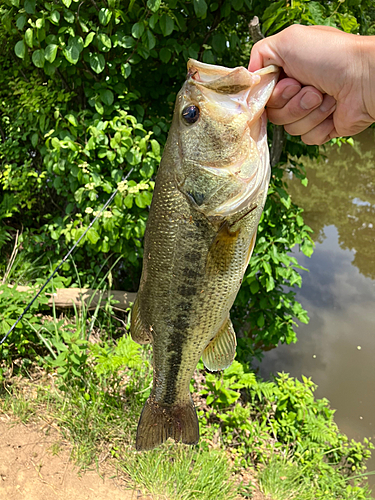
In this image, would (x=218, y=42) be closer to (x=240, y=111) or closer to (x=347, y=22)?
(x=347, y=22)

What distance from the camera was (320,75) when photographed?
1.51 meters

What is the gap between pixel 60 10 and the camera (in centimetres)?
306

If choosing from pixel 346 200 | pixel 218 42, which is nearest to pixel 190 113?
pixel 218 42

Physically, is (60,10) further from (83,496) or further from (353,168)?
(353,168)

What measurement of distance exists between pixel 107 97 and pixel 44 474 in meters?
3.30

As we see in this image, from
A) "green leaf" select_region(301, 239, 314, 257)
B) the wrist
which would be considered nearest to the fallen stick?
"green leaf" select_region(301, 239, 314, 257)

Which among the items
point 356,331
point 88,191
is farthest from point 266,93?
point 356,331

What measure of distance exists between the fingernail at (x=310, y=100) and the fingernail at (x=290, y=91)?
0.04m

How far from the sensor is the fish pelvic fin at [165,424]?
174cm

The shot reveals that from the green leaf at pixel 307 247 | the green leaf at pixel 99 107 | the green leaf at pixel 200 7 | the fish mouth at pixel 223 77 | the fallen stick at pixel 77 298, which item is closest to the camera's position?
the fish mouth at pixel 223 77

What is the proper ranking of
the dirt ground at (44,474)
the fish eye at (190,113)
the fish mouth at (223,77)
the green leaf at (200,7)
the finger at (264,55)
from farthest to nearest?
the green leaf at (200,7)
the dirt ground at (44,474)
the finger at (264,55)
the fish eye at (190,113)
the fish mouth at (223,77)

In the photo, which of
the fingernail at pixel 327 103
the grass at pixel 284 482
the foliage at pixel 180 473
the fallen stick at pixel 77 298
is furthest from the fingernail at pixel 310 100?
the grass at pixel 284 482

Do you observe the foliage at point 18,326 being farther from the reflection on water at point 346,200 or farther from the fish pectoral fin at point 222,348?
the reflection on water at point 346,200

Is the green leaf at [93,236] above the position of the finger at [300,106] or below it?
below
